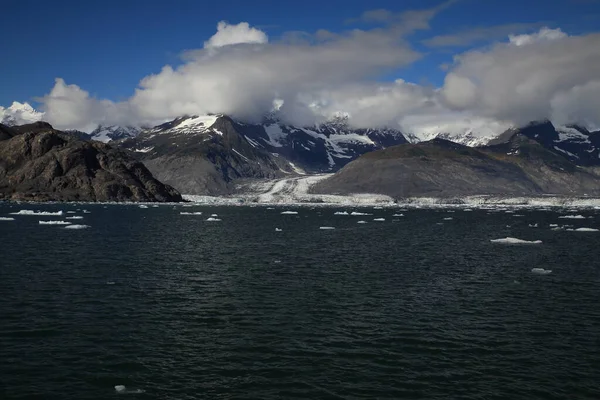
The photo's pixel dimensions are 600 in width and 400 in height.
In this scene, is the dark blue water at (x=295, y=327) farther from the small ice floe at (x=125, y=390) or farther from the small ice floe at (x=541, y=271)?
the small ice floe at (x=541, y=271)

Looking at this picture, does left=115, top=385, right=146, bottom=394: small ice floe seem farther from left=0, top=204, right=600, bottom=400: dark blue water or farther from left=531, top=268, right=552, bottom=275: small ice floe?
left=531, top=268, right=552, bottom=275: small ice floe

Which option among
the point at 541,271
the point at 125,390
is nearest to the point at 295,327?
the point at 125,390

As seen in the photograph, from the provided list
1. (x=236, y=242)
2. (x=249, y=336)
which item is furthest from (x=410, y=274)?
(x=236, y=242)

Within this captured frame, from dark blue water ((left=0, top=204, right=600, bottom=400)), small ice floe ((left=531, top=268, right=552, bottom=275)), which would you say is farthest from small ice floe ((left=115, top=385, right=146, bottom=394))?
small ice floe ((left=531, top=268, right=552, bottom=275))

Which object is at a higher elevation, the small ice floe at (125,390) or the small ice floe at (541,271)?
the small ice floe at (541,271)

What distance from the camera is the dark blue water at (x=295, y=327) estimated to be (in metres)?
24.0

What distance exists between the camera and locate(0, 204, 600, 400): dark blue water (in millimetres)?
→ 24047

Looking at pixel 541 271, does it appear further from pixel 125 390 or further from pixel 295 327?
pixel 125 390

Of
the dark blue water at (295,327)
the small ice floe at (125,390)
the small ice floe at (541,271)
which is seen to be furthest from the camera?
the small ice floe at (541,271)

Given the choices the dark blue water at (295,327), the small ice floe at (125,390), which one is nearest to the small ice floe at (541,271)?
the dark blue water at (295,327)

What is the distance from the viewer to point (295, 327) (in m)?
32.9

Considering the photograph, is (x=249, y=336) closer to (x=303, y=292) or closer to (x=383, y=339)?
(x=383, y=339)

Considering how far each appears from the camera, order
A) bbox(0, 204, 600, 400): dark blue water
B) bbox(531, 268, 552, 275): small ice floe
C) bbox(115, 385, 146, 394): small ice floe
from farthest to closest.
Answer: bbox(531, 268, 552, 275): small ice floe < bbox(0, 204, 600, 400): dark blue water < bbox(115, 385, 146, 394): small ice floe

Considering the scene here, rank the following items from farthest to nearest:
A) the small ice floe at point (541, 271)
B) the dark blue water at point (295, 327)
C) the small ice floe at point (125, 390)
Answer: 1. the small ice floe at point (541, 271)
2. the dark blue water at point (295, 327)
3. the small ice floe at point (125, 390)
